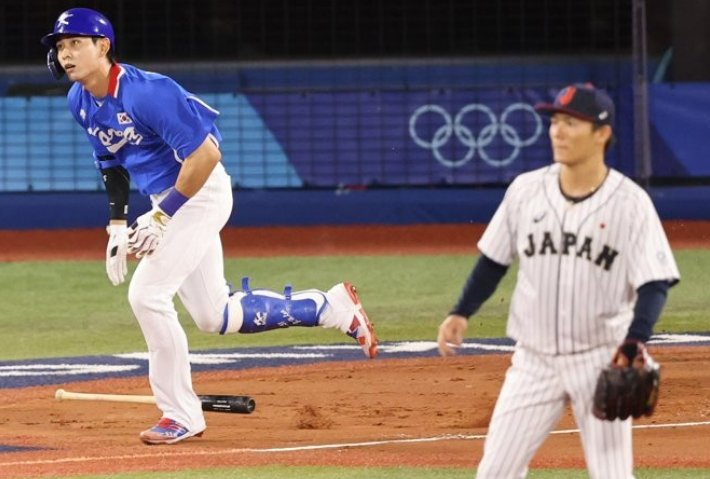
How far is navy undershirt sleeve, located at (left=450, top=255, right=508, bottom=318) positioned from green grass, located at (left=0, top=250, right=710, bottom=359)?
6648mm

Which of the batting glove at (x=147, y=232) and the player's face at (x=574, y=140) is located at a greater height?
the player's face at (x=574, y=140)

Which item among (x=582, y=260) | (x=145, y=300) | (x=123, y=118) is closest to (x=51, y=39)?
(x=123, y=118)

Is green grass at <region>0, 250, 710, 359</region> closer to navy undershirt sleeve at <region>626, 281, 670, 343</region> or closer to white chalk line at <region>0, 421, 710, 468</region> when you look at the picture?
white chalk line at <region>0, 421, 710, 468</region>

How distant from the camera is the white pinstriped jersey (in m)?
5.11

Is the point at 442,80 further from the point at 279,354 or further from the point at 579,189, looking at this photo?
the point at 579,189

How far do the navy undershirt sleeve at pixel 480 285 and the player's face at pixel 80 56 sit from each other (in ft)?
9.26

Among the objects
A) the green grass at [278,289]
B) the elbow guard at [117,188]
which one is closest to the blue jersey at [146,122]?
the elbow guard at [117,188]

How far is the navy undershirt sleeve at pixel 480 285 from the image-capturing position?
5379 mm

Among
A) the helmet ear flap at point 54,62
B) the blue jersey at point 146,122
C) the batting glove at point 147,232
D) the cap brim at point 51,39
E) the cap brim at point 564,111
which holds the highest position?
the cap brim at point 51,39

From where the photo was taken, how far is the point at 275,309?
8438 mm

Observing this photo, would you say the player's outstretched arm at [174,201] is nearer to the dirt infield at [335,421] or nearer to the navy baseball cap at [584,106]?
the dirt infield at [335,421]

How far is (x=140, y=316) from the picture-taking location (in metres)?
7.59

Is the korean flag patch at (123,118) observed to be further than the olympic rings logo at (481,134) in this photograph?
No

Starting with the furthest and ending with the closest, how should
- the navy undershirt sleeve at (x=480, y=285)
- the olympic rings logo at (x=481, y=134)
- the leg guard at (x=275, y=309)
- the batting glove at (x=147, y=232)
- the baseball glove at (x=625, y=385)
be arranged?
1. the olympic rings logo at (x=481, y=134)
2. the leg guard at (x=275, y=309)
3. the batting glove at (x=147, y=232)
4. the navy undershirt sleeve at (x=480, y=285)
5. the baseball glove at (x=625, y=385)
